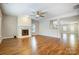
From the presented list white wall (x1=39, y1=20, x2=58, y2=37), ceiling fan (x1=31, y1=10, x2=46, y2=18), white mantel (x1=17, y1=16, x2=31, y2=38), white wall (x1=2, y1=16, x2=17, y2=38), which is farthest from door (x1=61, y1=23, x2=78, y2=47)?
white wall (x1=2, y1=16, x2=17, y2=38)

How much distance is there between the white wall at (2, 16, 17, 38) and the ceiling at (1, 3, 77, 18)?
0.46ft

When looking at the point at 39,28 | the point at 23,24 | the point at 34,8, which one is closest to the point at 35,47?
the point at 39,28

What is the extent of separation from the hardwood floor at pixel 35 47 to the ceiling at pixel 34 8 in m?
0.69

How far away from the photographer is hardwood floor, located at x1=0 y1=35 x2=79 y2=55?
239 centimetres

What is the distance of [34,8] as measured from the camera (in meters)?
2.47

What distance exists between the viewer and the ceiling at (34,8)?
7.95ft

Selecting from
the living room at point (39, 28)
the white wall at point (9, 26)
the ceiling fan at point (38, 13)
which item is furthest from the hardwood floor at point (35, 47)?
the ceiling fan at point (38, 13)

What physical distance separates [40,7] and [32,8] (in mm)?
202

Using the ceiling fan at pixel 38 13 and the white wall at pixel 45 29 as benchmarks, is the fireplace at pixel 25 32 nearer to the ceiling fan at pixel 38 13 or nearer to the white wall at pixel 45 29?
the white wall at pixel 45 29

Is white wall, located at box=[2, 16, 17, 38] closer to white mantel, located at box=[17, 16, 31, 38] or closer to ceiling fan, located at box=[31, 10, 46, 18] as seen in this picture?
white mantel, located at box=[17, 16, 31, 38]

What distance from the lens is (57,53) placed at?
94.9 inches

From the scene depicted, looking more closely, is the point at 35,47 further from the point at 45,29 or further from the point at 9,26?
the point at 9,26

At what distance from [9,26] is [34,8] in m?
0.80

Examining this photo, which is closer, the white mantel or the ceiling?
the ceiling
